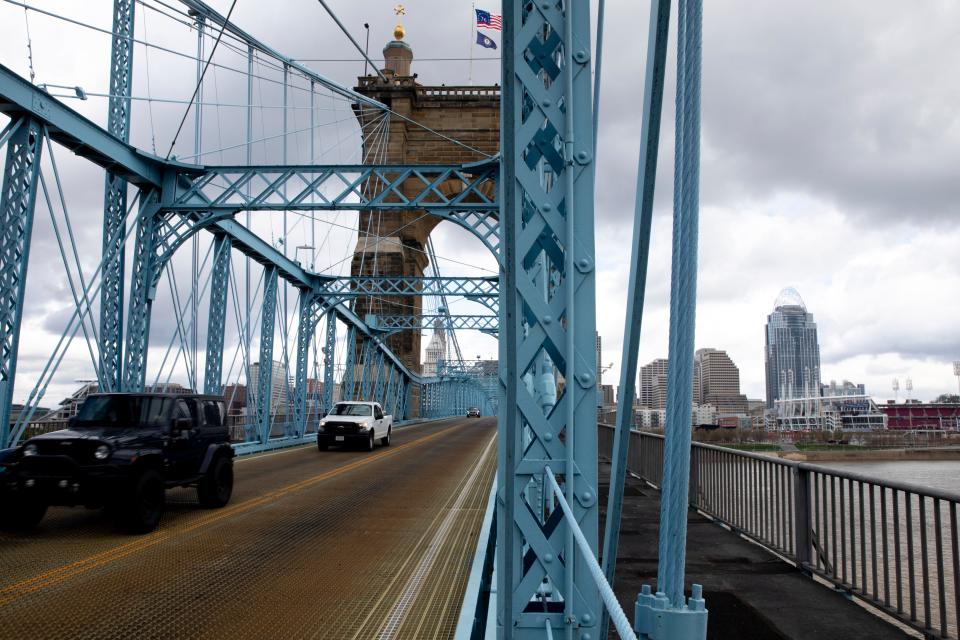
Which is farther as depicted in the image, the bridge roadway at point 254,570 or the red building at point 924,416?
the red building at point 924,416

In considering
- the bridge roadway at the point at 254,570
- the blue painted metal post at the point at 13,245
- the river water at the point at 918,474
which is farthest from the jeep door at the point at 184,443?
the river water at the point at 918,474

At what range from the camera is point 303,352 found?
31.9 meters

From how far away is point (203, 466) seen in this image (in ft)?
36.1

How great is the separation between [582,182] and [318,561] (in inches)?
224

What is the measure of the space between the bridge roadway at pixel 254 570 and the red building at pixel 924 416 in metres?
57.1

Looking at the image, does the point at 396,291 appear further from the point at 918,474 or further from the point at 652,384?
the point at 652,384

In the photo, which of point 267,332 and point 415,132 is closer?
point 267,332

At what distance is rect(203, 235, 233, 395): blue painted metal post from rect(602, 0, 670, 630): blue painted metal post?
21.1 meters

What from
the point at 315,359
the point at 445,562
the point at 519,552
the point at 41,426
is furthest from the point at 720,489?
the point at 315,359

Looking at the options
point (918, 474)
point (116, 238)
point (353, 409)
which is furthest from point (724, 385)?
point (116, 238)

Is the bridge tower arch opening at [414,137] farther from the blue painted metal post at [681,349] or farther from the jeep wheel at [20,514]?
the blue painted metal post at [681,349]

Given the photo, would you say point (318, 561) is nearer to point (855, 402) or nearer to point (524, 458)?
point (524, 458)

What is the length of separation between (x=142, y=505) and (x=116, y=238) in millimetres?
10169

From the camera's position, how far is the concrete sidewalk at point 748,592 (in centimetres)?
550
